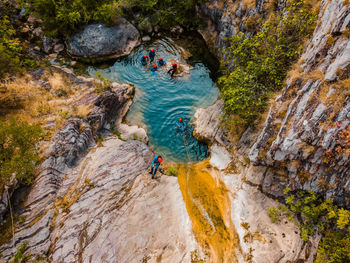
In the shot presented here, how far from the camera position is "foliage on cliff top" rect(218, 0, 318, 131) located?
13680mm

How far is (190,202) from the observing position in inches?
515

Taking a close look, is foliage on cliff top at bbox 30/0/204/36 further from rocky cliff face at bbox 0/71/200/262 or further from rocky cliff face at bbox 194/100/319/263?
rocky cliff face at bbox 194/100/319/263

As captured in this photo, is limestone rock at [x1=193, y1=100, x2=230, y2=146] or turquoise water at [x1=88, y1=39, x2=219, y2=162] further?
turquoise water at [x1=88, y1=39, x2=219, y2=162]

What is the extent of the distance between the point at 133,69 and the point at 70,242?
19.0 metres

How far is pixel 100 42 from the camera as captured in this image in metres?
23.7

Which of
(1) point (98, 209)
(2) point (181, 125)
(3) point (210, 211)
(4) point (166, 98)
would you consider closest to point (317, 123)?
(3) point (210, 211)

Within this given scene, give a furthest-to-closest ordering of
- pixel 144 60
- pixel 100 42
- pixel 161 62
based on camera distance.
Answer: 1. pixel 100 42
2. pixel 144 60
3. pixel 161 62

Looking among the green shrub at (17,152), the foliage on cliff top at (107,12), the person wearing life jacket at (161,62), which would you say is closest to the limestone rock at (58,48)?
the foliage on cliff top at (107,12)

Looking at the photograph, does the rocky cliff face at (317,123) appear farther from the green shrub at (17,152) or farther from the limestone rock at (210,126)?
the green shrub at (17,152)

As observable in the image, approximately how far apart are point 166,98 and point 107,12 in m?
13.7

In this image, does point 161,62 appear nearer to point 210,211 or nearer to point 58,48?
point 58,48

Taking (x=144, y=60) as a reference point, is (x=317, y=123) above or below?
above

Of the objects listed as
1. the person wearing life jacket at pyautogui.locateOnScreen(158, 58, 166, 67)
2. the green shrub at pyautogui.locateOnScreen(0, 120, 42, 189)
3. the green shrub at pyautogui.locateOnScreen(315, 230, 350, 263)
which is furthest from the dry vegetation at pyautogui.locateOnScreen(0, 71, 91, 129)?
the green shrub at pyautogui.locateOnScreen(315, 230, 350, 263)

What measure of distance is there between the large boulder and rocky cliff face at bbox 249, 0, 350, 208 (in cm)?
2046
